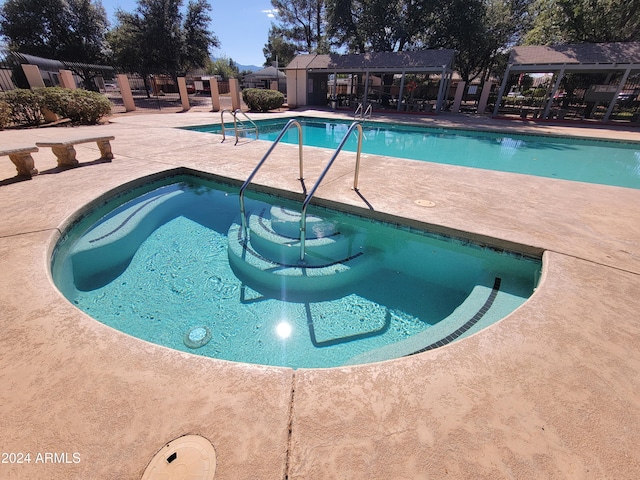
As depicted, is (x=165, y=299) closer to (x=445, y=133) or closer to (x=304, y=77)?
(x=445, y=133)

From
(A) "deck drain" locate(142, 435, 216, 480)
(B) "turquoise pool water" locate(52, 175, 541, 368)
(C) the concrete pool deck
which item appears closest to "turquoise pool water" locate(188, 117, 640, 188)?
(B) "turquoise pool water" locate(52, 175, 541, 368)

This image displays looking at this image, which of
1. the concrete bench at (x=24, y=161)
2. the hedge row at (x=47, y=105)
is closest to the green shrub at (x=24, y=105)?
the hedge row at (x=47, y=105)

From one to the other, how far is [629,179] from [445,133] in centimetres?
694

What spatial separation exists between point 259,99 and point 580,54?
16.5 meters

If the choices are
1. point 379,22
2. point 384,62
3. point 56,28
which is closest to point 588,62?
point 384,62

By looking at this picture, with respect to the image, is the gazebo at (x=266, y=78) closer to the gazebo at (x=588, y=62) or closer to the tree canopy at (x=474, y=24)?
the tree canopy at (x=474, y=24)

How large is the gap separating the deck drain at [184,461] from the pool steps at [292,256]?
6.64ft

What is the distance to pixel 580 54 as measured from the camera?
48.1 feet

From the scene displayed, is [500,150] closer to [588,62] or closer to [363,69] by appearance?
[588,62]

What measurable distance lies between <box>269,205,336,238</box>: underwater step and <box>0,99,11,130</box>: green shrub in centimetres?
1133

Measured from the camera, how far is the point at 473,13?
19344mm

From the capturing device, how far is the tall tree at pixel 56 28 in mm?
23556

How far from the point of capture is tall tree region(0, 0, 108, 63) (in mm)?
23556

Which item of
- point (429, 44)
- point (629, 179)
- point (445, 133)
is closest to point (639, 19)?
point (429, 44)
